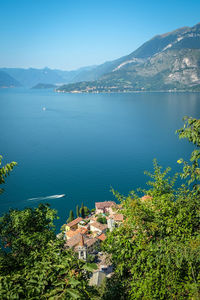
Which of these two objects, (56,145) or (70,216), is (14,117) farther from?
(70,216)

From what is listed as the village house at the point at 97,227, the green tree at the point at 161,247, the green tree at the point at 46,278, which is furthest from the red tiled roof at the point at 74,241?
the green tree at the point at 46,278

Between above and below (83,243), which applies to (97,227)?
below

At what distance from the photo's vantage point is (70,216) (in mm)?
31297

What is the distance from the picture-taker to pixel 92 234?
28.4 meters

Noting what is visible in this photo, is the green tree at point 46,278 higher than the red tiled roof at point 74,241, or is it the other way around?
the green tree at point 46,278

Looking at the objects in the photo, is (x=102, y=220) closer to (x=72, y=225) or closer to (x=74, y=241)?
(x=72, y=225)

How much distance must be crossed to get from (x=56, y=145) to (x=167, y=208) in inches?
2404

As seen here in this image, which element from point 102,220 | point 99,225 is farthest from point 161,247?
point 102,220

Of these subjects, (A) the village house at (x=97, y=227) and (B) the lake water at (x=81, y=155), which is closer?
(A) the village house at (x=97, y=227)

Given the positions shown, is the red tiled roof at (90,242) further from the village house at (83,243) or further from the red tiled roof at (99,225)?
the red tiled roof at (99,225)

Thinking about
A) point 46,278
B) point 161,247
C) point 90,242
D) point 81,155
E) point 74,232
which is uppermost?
point 46,278

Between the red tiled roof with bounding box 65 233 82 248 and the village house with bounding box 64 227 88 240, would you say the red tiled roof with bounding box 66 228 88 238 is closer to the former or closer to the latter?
the village house with bounding box 64 227 88 240

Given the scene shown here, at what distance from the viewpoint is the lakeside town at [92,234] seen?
21.4 metres

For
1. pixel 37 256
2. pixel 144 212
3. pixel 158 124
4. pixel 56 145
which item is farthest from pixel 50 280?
pixel 158 124
